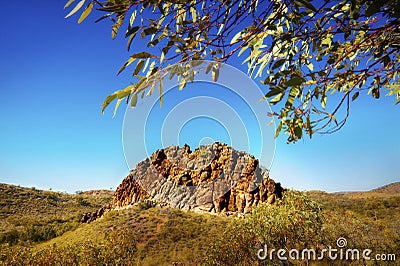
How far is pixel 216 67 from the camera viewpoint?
1586 millimetres

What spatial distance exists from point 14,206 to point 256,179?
32.3 m

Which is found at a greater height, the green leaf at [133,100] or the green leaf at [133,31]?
the green leaf at [133,31]

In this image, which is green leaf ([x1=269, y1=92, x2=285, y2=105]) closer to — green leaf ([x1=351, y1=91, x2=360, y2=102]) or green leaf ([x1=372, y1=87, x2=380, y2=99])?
green leaf ([x1=351, y1=91, x2=360, y2=102])

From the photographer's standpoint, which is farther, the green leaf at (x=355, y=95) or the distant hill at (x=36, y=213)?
the distant hill at (x=36, y=213)

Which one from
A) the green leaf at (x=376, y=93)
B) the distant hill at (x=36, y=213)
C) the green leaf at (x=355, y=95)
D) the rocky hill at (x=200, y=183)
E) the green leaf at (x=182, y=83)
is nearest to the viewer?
the green leaf at (x=182, y=83)

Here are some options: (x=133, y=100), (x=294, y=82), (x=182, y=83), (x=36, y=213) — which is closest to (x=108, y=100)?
(x=133, y=100)

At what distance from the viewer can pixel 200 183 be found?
37719 millimetres

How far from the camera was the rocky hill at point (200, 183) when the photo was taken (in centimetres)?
3443

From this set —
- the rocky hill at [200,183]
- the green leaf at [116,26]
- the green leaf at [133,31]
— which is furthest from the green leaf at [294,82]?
the rocky hill at [200,183]

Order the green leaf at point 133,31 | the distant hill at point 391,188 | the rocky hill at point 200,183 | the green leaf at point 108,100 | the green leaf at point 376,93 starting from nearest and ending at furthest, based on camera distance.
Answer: the green leaf at point 108,100 → the green leaf at point 133,31 → the green leaf at point 376,93 → the rocky hill at point 200,183 → the distant hill at point 391,188

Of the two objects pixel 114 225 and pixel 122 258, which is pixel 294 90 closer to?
pixel 122 258

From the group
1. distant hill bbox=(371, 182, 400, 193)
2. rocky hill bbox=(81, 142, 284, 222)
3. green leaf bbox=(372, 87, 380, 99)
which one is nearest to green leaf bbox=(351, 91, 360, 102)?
green leaf bbox=(372, 87, 380, 99)

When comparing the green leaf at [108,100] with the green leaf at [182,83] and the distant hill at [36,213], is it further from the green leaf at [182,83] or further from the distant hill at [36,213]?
the distant hill at [36,213]

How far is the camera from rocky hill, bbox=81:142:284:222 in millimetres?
34425
